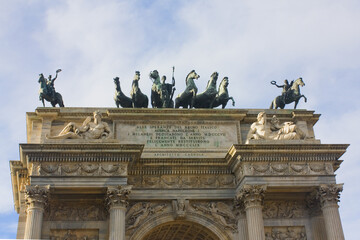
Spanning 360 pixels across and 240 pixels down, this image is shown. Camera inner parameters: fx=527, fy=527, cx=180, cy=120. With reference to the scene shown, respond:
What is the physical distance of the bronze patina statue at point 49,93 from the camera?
2695cm

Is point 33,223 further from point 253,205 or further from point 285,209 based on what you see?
point 285,209

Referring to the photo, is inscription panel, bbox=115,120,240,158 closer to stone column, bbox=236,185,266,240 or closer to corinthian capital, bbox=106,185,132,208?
corinthian capital, bbox=106,185,132,208

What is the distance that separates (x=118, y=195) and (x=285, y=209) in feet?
25.9

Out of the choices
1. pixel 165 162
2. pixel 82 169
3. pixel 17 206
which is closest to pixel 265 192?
pixel 165 162

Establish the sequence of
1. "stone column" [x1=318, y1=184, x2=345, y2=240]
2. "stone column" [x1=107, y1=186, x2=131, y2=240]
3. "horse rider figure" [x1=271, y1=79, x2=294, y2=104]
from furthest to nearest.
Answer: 1. "horse rider figure" [x1=271, y1=79, x2=294, y2=104]
2. "stone column" [x1=318, y1=184, x2=345, y2=240]
3. "stone column" [x1=107, y1=186, x2=131, y2=240]

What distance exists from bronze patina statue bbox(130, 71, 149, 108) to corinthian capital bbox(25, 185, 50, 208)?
7147mm

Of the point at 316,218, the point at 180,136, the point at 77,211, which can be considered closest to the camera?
the point at 77,211

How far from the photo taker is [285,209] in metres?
24.5

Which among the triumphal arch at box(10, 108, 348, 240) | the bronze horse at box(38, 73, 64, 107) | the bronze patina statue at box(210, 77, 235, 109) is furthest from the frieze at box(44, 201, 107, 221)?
the bronze patina statue at box(210, 77, 235, 109)

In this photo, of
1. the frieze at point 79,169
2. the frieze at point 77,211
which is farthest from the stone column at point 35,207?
the frieze at point 77,211

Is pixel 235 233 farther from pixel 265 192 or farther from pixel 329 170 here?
pixel 329 170

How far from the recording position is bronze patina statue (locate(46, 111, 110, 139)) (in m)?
24.1

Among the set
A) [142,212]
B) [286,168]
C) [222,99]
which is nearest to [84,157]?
[142,212]

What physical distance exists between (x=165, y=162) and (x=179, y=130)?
8.40 feet
